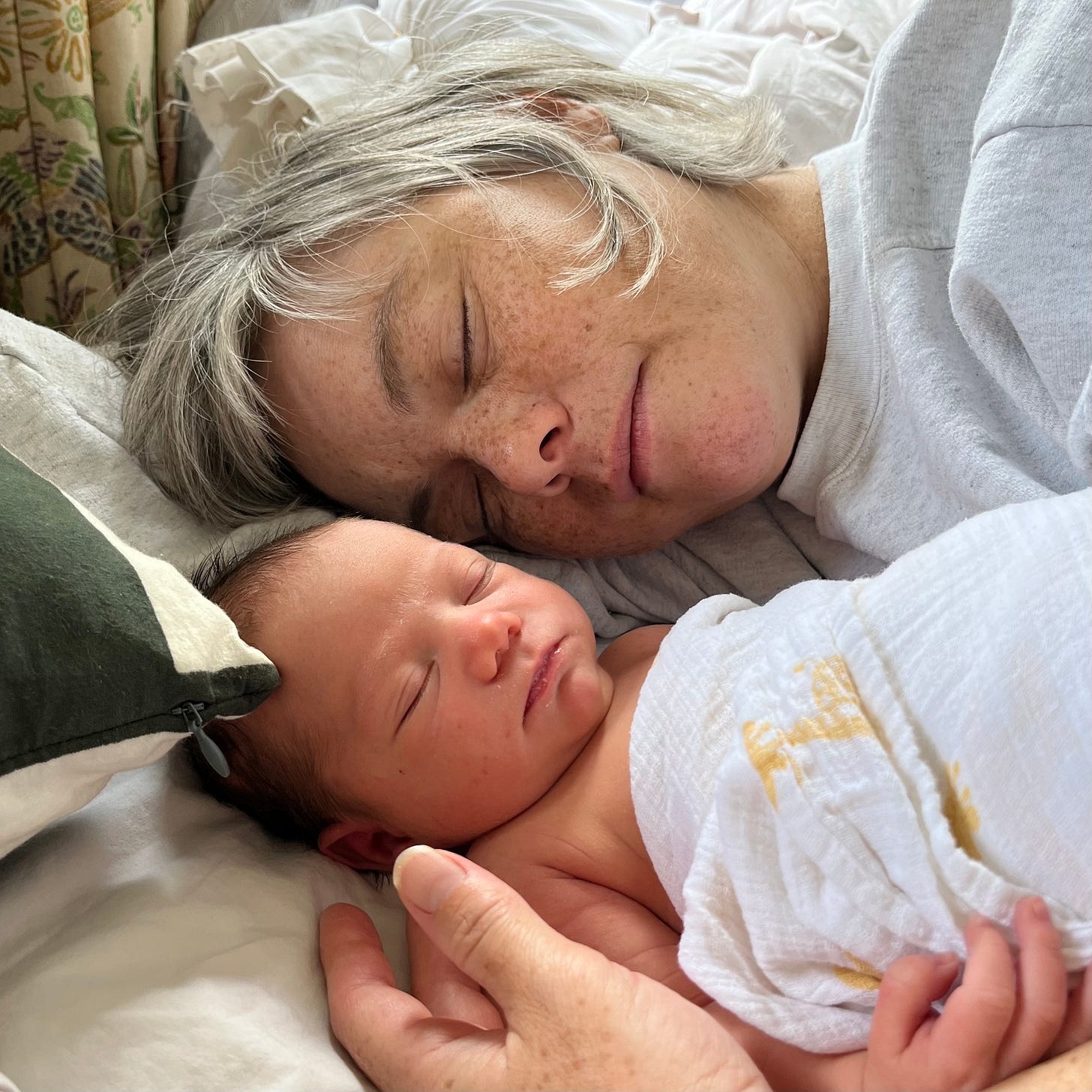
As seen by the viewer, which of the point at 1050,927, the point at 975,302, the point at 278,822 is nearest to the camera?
the point at 1050,927

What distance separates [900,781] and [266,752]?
70 cm

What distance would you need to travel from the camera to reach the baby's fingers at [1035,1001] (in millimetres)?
727

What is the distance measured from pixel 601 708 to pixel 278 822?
410 mm

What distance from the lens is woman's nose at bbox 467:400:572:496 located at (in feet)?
3.99

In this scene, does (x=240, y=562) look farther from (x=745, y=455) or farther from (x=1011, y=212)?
(x=1011, y=212)

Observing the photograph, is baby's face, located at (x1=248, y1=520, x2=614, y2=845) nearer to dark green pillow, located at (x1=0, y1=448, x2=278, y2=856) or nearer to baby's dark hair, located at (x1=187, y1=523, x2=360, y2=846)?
baby's dark hair, located at (x1=187, y1=523, x2=360, y2=846)

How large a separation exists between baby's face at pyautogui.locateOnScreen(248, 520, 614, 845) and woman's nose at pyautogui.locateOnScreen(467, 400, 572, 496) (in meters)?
0.16

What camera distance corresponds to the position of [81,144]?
1711 mm

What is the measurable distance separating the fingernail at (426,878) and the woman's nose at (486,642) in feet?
0.89

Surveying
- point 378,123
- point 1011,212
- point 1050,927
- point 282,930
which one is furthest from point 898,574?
point 378,123

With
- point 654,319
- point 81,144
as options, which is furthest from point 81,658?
point 81,144

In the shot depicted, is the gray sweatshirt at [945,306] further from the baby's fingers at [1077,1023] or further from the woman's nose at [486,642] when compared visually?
the baby's fingers at [1077,1023]

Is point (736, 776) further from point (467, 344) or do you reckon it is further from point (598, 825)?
point (467, 344)

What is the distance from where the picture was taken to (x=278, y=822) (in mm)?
1229
